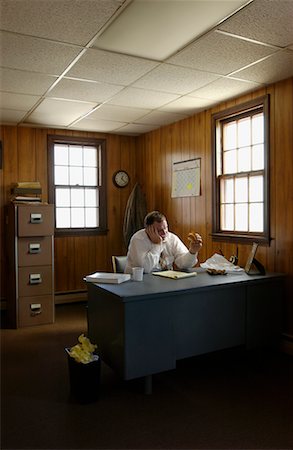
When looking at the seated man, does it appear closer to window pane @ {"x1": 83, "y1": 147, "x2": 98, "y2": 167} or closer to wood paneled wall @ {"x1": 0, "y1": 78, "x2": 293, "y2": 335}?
wood paneled wall @ {"x1": 0, "y1": 78, "x2": 293, "y2": 335}

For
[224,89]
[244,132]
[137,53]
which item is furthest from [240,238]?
[137,53]

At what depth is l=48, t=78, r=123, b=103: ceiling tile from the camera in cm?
348

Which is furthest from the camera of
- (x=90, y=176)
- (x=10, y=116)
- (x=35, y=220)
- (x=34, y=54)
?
(x=90, y=176)

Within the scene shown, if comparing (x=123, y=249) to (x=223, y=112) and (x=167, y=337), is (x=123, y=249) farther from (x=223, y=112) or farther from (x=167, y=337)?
(x=167, y=337)

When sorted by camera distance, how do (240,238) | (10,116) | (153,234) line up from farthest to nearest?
(10,116), (240,238), (153,234)

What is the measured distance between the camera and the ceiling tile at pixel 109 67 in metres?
2.88

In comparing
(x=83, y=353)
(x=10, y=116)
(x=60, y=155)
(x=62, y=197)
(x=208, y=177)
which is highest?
(x=10, y=116)

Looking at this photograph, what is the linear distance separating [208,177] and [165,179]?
914 mm

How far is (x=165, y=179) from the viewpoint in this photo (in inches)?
203

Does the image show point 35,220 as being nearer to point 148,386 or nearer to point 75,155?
point 75,155

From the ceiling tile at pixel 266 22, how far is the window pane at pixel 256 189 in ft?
4.54

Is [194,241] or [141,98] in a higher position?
[141,98]

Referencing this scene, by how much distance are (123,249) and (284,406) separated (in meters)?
3.56

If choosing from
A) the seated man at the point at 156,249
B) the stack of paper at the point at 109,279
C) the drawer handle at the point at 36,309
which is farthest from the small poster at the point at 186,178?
the drawer handle at the point at 36,309
